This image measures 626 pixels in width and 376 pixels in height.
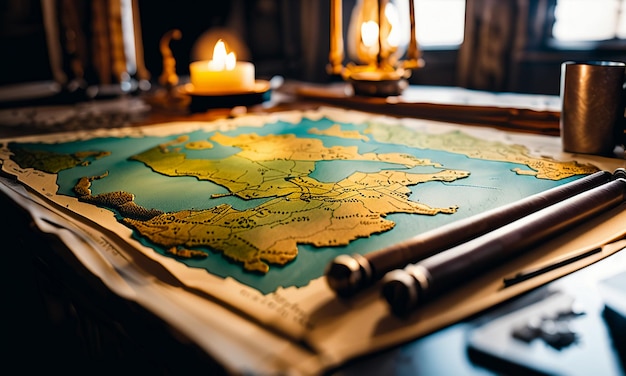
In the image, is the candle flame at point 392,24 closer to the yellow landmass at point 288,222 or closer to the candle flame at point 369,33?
the candle flame at point 369,33

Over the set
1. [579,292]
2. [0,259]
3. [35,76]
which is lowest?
[0,259]

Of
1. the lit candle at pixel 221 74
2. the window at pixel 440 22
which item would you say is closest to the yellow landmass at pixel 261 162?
the lit candle at pixel 221 74

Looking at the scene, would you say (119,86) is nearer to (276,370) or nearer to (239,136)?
(239,136)

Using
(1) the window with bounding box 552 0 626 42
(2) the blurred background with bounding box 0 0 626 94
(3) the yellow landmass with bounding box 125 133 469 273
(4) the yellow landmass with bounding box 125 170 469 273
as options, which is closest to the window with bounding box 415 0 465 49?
(2) the blurred background with bounding box 0 0 626 94

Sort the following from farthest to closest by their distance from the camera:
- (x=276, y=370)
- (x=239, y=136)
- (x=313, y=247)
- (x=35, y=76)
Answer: (x=35, y=76), (x=239, y=136), (x=313, y=247), (x=276, y=370)

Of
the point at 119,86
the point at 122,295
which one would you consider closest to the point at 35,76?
the point at 119,86

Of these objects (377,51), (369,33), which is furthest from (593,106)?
(369,33)

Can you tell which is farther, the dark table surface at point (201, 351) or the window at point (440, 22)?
the window at point (440, 22)

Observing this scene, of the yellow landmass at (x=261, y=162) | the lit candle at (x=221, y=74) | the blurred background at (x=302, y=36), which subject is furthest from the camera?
the blurred background at (x=302, y=36)
